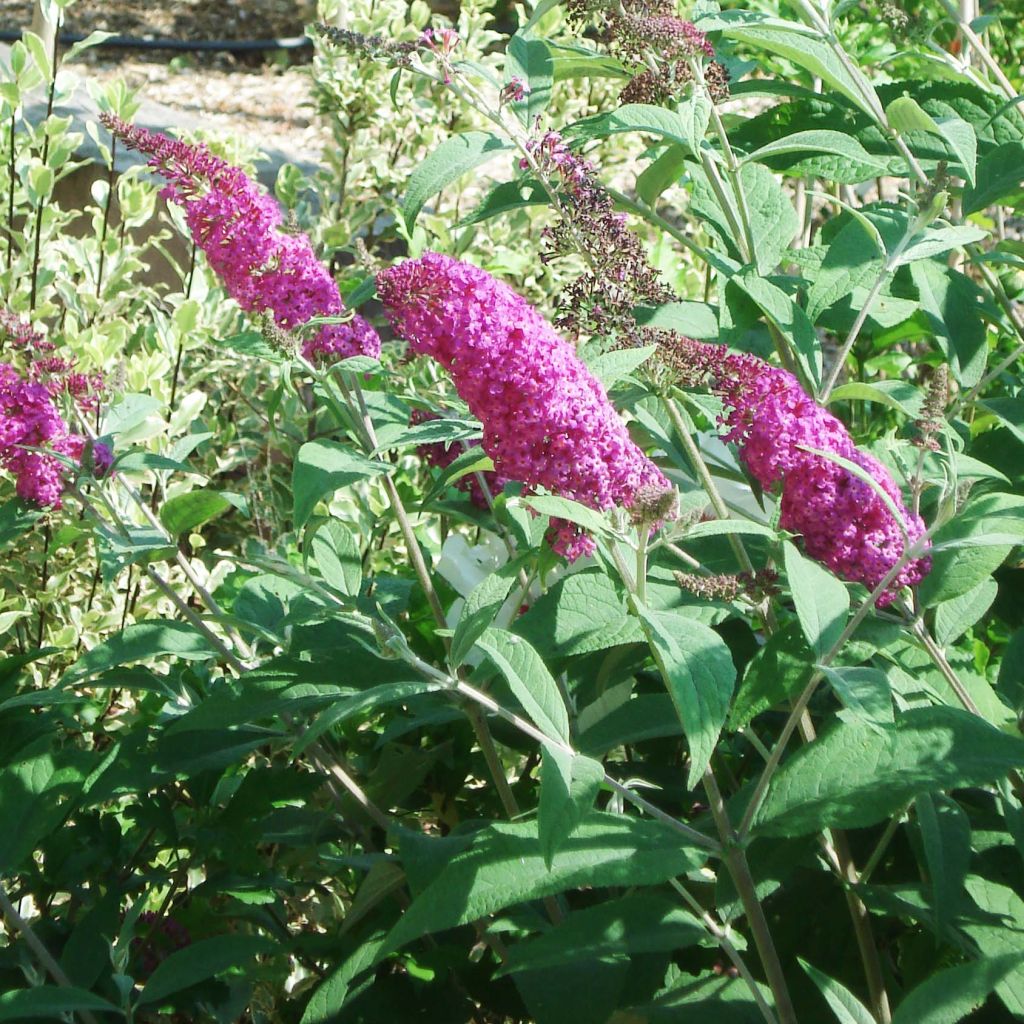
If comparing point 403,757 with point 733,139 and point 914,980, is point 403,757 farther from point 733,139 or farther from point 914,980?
point 733,139

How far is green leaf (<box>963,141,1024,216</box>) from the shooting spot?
62.2 inches

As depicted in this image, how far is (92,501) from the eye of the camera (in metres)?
1.77

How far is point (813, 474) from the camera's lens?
1.21m

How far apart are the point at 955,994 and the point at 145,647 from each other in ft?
3.18

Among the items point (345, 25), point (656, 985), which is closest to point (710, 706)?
point (656, 985)

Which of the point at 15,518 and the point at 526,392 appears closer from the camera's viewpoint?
the point at 526,392

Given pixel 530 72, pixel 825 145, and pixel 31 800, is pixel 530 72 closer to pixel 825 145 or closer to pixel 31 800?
pixel 825 145

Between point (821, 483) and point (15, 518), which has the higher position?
point (821, 483)

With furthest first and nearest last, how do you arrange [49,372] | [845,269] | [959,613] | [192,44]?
1. [192,44]
2. [49,372]
3. [845,269]
4. [959,613]

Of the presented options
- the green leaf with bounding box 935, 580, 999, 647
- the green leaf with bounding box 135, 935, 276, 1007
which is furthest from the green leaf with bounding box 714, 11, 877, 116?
the green leaf with bounding box 135, 935, 276, 1007

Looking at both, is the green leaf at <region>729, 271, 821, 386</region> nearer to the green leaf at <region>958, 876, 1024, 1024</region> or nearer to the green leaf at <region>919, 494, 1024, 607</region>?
the green leaf at <region>919, 494, 1024, 607</region>

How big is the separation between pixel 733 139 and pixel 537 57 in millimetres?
389

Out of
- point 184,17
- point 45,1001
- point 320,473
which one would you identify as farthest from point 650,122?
point 184,17

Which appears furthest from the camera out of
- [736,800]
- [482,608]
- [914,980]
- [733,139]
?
[733,139]
